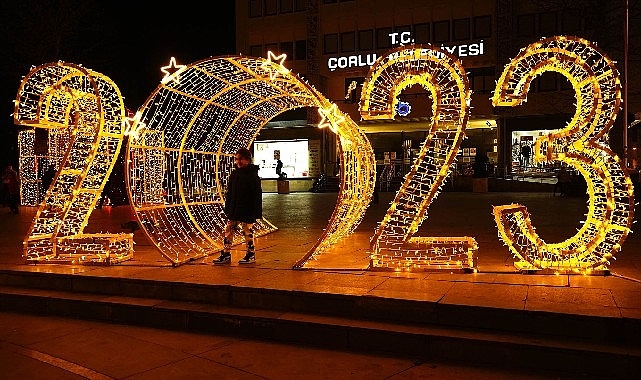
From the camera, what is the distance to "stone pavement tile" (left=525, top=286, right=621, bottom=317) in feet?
18.2

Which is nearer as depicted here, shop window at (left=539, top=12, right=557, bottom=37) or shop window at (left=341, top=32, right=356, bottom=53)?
shop window at (left=539, top=12, right=557, bottom=37)

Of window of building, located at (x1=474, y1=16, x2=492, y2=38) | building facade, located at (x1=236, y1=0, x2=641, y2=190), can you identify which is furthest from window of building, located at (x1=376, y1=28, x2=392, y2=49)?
window of building, located at (x1=474, y1=16, x2=492, y2=38)

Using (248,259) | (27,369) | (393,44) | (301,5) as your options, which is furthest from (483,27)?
(27,369)

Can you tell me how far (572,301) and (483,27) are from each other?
88.5ft

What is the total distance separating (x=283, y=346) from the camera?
6141mm

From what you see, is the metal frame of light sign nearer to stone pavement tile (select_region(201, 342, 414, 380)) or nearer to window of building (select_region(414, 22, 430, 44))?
stone pavement tile (select_region(201, 342, 414, 380))

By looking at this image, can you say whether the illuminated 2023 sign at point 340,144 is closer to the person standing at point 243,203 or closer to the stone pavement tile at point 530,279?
the stone pavement tile at point 530,279

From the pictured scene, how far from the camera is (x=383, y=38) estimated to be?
106 feet

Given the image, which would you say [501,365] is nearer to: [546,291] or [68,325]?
[546,291]

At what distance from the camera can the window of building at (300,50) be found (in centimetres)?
3459

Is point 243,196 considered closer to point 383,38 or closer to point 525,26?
point 383,38

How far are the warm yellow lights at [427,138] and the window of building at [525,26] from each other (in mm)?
24700

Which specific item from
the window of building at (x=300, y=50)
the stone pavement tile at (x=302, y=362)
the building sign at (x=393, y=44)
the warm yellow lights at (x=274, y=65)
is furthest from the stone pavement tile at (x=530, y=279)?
the window of building at (x=300, y=50)

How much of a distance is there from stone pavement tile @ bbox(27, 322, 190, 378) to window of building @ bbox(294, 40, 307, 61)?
29.4 metres
